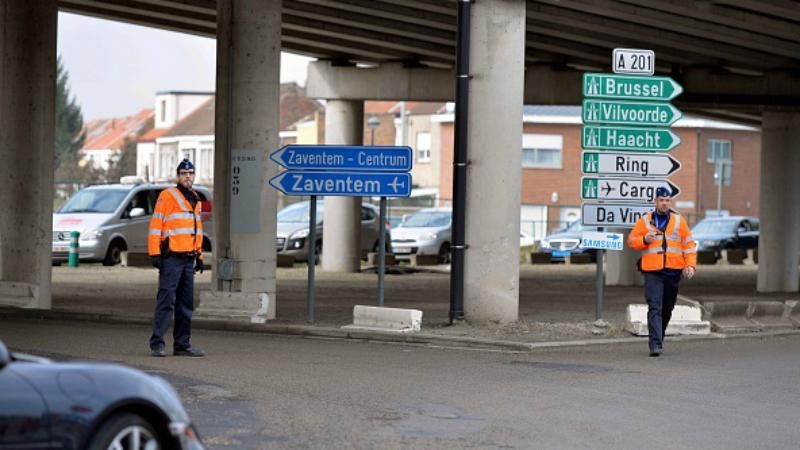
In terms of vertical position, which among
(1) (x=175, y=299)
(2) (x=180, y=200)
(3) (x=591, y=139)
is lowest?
(1) (x=175, y=299)

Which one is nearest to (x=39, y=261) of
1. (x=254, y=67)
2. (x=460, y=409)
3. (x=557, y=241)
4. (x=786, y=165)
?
(x=254, y=67)

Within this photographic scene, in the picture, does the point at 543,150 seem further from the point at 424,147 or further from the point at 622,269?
the point at 622,269

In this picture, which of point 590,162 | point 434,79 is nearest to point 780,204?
point 434,79

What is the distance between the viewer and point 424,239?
153 feet

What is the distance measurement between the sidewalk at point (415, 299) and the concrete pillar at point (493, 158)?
17.9 inches

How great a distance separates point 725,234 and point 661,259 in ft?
131

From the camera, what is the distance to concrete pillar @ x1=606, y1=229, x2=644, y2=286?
35.2 m

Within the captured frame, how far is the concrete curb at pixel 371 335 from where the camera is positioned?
60.9 ft

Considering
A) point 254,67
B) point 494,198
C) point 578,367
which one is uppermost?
point 254,67

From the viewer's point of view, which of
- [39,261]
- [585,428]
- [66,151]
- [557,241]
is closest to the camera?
[585,428]

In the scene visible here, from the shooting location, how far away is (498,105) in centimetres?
2033

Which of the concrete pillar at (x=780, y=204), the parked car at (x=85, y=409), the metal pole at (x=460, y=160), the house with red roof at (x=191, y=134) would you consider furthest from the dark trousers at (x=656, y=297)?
the house with red roof at (x=191, y=134)

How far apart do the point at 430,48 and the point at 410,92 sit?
10.4 feet

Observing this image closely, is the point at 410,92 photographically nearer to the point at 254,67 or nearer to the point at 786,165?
the point at 786,165
